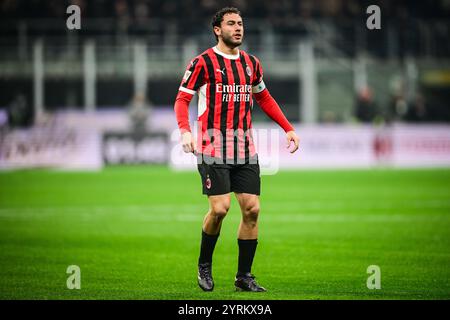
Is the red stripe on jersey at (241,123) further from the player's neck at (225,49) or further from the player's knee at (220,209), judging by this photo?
the player's knee at (220,209)

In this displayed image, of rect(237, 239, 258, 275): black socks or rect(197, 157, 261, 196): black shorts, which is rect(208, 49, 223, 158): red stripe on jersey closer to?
rect(197, 157, 261, 196): black shorts

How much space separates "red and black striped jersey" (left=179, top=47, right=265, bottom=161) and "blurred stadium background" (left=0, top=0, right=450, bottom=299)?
177 inches

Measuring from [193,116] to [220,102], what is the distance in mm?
20868

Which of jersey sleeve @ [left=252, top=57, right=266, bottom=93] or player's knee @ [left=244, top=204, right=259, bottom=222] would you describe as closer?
player's knee @ [left=244, top=204, right=259, bottom=222]

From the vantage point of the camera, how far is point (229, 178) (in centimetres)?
807

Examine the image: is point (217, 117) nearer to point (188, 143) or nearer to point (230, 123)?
point (230, 123)

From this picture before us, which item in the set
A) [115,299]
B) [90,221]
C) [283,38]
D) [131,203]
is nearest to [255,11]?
[283,38]

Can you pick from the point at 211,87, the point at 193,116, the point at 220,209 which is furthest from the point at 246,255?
the point at 193,116

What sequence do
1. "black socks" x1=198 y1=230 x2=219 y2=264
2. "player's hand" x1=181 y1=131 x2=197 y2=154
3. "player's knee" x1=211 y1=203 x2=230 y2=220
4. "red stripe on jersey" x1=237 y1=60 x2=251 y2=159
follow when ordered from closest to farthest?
"player's hand" x1=181 y1=131 x2=197 y2=154 < "player's knee" x1=211 y1=203 x2=230 y2=220 < "red stripe on jersey" x1=237 y1=60 x2=251 y2=159 < "black socks" x1=198 y1=230 x2=219 y2=264

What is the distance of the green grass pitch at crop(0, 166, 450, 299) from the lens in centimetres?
832

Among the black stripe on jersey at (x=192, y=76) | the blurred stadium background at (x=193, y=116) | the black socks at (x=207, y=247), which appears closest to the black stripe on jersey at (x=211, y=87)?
the black stripe on jersey at (x=192, y=76)

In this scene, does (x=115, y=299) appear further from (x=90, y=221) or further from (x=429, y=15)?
(x=429, y=15)

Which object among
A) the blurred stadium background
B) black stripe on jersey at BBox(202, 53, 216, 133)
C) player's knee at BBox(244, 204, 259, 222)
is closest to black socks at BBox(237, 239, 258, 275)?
player's knee at BBox(244, 204, 259, 222)

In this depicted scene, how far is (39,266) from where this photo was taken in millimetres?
9766
